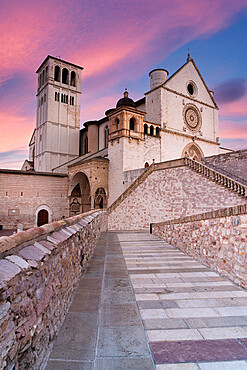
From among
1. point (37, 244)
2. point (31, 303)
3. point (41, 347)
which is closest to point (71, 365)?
point (41, 347)

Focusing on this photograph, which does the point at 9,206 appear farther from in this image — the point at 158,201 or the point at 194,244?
the point at 194,244

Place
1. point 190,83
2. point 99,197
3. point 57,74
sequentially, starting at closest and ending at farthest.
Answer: point 99,197 < point 190,83 < point 57,74

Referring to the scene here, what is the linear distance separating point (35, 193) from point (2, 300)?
27779 mm

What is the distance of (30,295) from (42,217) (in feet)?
90.5

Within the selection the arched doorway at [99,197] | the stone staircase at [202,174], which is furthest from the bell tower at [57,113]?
the stone staircase at [202,174]

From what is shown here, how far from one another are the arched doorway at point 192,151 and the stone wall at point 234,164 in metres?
11.5

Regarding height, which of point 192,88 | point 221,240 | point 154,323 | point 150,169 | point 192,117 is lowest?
point 154,323

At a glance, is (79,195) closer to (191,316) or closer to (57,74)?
(57,74)

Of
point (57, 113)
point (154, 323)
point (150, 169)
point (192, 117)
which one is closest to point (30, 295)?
point (154, 323)

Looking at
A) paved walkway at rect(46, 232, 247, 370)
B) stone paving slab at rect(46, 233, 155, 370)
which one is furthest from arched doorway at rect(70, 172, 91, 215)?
stone paving slab at rect(46, 233, 155, 370)

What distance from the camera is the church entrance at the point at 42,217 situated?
91.5ft

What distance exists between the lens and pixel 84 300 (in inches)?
145

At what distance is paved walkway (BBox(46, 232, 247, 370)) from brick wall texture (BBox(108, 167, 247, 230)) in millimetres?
10975

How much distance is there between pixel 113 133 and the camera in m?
26.3
